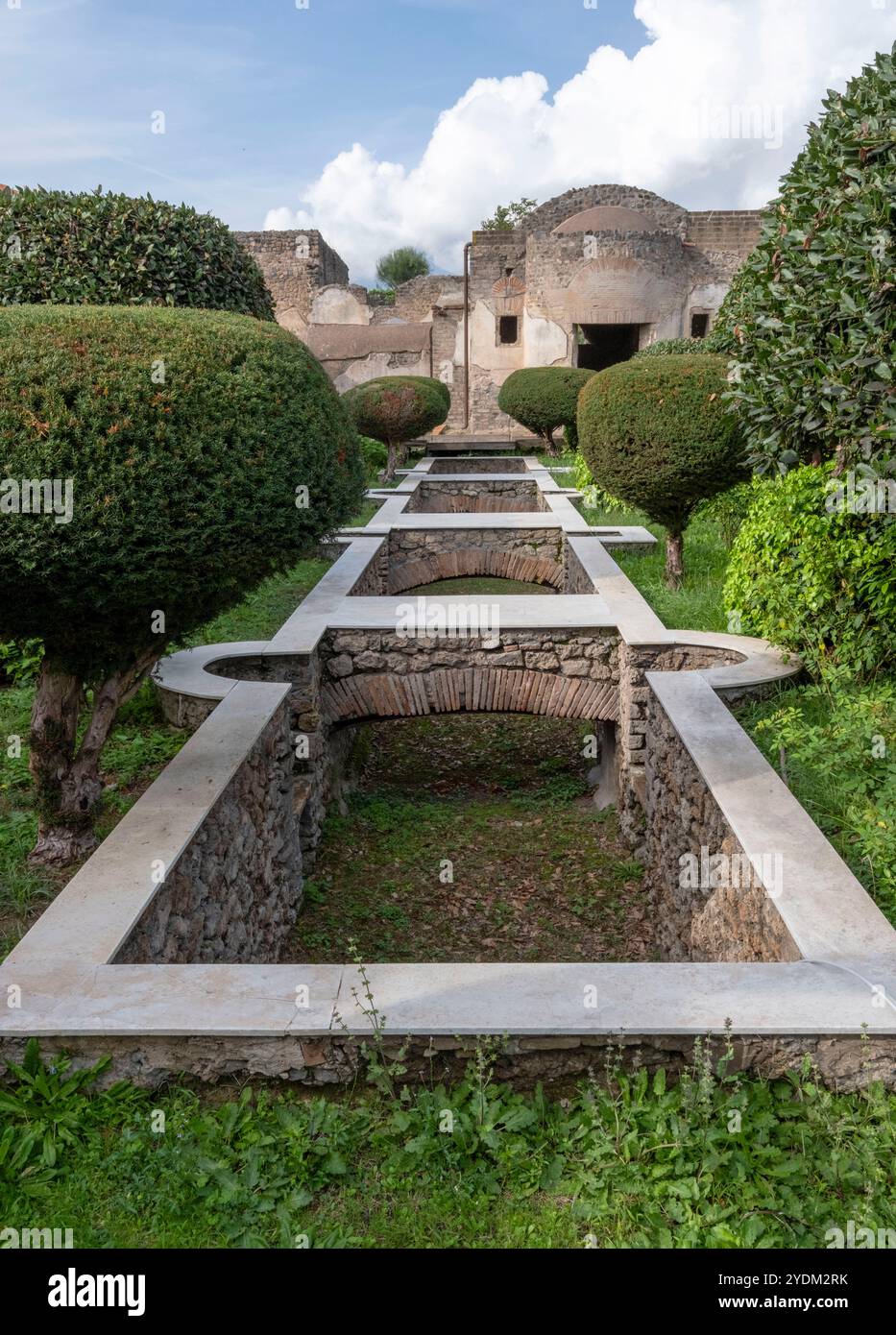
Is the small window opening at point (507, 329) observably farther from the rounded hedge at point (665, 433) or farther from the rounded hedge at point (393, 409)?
the rounded hedge at point (665, 433)

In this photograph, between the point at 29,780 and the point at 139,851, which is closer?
the point at 139,851

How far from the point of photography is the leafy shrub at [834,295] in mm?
3449

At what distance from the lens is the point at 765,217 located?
16.3ft

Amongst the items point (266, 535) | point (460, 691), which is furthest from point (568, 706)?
point (266, 535)

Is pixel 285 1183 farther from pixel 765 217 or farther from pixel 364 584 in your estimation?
pixel 364 584

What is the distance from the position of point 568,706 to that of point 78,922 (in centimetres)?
395

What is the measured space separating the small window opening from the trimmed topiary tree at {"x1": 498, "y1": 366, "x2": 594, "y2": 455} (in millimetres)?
3127

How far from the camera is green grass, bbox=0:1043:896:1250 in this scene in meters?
2.19

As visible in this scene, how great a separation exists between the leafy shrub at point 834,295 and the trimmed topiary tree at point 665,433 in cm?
243

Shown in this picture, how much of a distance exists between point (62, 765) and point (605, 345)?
21247mm

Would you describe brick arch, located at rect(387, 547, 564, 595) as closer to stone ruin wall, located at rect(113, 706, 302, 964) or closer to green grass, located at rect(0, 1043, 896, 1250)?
A: stone ruin wall, located at rect(113, 706, 302, 964)

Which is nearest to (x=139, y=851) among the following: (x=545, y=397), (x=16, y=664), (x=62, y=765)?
(x=62, y=765)

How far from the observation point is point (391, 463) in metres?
16.2

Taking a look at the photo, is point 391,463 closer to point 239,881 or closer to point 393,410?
point 393,410
